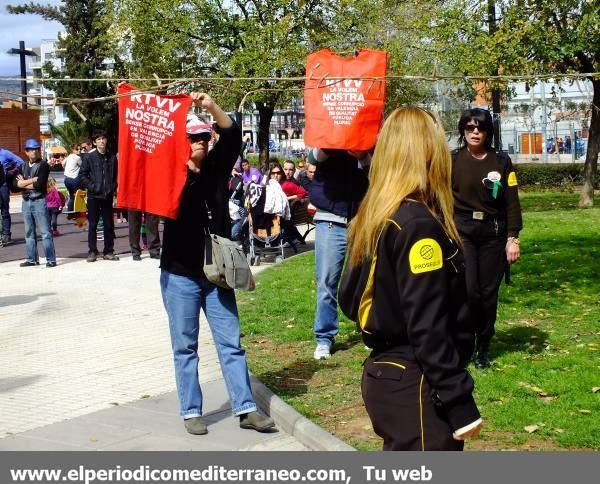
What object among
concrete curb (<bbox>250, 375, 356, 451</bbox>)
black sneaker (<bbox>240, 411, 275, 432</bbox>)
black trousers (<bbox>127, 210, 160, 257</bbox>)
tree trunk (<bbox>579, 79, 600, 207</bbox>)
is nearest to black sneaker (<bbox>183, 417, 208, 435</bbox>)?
black sneaker (<bbox>240, 411, 275, 432</bbox>)

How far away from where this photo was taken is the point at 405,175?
3520mm

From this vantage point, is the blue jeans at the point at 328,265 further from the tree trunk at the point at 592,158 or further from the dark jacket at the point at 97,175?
the tree trunk at the point at 592,158

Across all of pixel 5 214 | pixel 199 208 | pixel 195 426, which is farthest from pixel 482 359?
pixel 5 214

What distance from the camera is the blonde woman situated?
333 centimetres

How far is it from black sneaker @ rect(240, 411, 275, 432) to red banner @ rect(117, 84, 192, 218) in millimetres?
1394

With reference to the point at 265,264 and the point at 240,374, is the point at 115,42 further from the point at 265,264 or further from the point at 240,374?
the point at 240,374

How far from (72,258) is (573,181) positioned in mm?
20523

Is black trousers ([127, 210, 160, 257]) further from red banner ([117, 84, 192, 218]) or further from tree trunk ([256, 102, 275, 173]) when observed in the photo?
tree trunk ([256, 102, 275, 173])

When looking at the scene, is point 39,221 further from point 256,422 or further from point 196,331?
point 256,422

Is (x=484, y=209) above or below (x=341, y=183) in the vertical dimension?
below

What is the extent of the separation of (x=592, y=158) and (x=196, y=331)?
21706 mm

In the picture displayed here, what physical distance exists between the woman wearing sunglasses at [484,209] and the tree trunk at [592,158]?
60.0 ft
